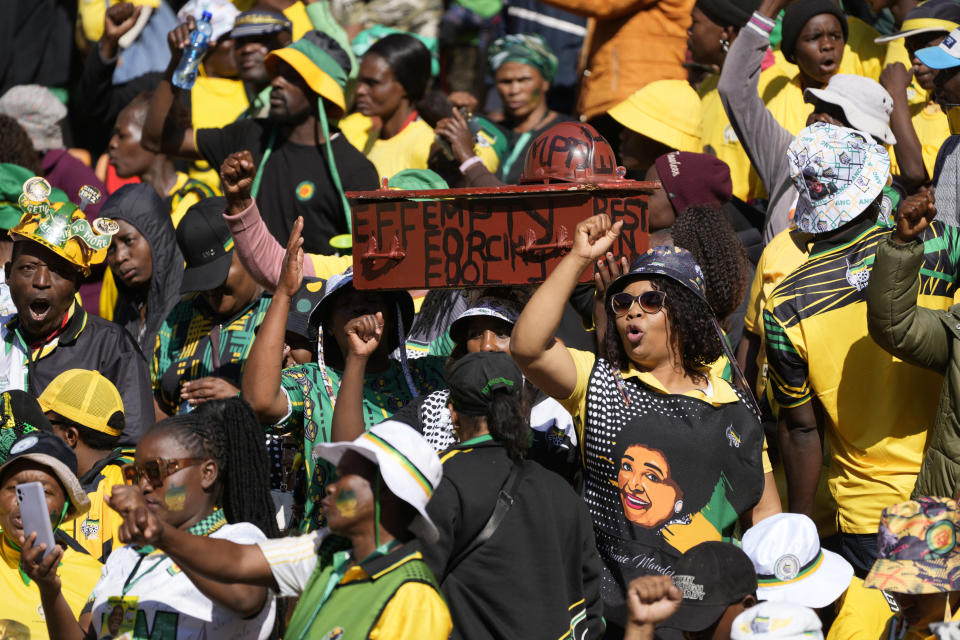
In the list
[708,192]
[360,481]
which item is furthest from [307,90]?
[360,481]

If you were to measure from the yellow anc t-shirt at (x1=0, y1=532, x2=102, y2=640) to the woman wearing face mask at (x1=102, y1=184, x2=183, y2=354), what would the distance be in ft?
7.78

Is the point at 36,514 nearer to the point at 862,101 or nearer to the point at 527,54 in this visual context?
the point at 862,101

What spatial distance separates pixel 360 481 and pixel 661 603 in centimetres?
89

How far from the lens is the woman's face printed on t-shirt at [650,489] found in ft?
14.3

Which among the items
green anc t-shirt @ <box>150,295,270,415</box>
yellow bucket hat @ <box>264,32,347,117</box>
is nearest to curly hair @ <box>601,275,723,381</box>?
green anc t-shirt @ <box>150,295,270,415</box>

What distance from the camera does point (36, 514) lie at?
3.92 metres

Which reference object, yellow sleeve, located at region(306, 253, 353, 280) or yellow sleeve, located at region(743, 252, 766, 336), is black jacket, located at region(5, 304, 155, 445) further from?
yellow sleeve, located at region(743, 252, 766, 336)

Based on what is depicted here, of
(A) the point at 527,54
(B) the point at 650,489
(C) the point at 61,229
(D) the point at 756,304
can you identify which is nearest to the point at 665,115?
(D) the point at 756,304

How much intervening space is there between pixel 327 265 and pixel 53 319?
133 centimetres

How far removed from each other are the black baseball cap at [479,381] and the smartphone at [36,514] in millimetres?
1289

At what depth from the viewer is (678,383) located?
15.0 feet

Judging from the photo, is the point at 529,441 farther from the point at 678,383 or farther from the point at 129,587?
the point at 129,587

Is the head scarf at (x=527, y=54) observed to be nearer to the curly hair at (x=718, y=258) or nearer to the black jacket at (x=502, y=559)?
the curly hair at (x=718, y=258)

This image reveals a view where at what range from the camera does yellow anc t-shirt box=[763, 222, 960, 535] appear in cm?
508
